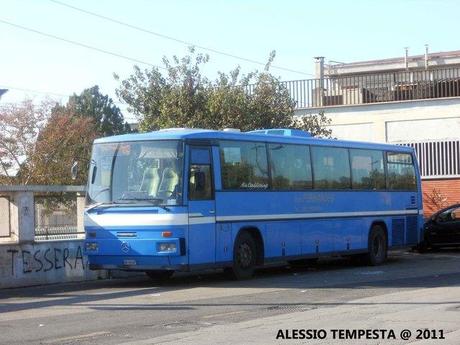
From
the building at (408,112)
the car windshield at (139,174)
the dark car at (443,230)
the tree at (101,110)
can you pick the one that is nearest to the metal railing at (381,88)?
the building at (408,112)

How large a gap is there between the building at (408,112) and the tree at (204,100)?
257 inches

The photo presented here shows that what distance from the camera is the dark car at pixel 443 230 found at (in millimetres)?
27414

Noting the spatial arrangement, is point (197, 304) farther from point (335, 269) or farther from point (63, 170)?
point (63, 170)

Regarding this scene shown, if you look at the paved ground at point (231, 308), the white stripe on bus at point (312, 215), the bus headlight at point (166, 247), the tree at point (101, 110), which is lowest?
the paved ground at point (231, 308)

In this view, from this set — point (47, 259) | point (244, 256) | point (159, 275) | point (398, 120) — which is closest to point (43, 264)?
point (47, 259)

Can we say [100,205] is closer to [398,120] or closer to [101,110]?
[398,120]

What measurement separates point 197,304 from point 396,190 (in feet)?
37.2

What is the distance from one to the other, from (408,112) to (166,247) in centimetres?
2074

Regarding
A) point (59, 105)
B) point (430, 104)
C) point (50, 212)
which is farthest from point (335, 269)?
point (59, 105)

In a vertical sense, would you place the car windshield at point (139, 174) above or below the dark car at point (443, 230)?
above

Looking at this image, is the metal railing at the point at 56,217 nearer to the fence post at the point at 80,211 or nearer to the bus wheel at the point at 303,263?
the fence post at the point at 80,211

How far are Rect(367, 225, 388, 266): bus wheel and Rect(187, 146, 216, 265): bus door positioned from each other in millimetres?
6877

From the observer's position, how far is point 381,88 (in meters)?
37.3

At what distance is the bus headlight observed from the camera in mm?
16625
